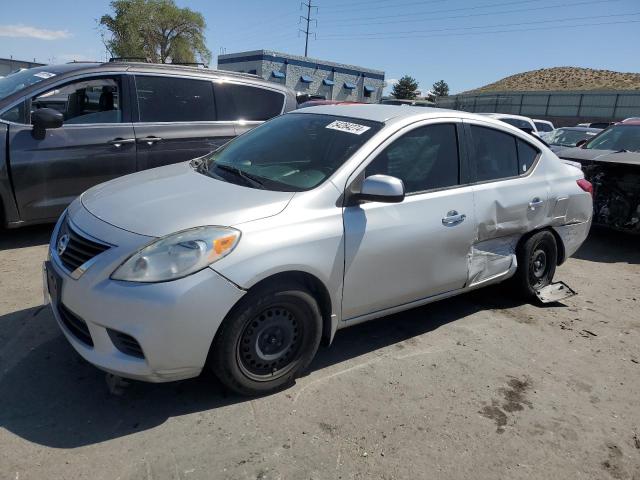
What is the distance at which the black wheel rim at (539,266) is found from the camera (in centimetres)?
450

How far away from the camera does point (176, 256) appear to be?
8.13 feet

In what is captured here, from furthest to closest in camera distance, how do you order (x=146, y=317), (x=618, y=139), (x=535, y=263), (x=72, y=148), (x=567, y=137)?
(x=567, y=137) < (x=618, y=139) < (x=72, y=148) < (x=535, y=263) < (x=146, y=317)

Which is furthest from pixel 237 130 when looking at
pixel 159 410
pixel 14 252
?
pixel 159 410

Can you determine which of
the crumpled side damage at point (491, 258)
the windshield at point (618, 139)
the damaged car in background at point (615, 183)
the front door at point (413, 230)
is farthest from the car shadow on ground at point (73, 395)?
the windshield at point (618, 139)

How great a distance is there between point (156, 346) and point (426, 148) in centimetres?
228

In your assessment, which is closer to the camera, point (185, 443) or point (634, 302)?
point (185, 443)

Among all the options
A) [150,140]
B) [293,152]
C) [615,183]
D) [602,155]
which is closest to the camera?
[293,152]

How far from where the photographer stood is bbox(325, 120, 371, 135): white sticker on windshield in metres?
3.39

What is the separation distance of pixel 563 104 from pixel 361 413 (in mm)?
46268

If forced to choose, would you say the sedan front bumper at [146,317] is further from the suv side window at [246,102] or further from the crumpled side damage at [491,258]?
the suv side window at [246,102]

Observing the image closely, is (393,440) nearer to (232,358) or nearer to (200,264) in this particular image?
(232,358)

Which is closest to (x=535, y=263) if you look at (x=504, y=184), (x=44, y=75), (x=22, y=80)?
(x=504, y=184)

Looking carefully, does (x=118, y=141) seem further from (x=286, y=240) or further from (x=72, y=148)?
(x=286, y=240)

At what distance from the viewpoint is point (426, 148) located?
11.8 ft
